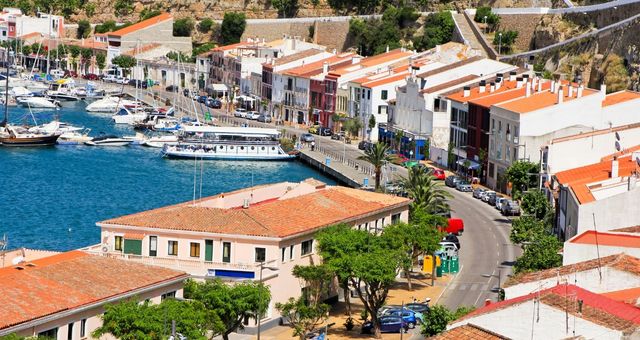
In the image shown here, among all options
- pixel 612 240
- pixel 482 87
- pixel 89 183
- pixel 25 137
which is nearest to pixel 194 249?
pixel 612 240

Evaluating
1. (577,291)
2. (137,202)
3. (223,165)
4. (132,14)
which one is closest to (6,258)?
(577,291)

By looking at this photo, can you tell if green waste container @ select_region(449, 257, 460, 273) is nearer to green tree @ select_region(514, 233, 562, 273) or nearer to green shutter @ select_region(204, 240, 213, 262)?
green tree @ select_region(514, 233, 562, 273)

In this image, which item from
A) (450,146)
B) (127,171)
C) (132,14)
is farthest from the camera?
(132,14)

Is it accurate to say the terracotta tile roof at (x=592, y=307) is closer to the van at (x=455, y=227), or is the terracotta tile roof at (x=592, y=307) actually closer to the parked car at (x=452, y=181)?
the van at (x=455, y=227)

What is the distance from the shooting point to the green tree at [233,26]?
16800 centimetres

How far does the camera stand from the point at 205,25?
17462 centimetres

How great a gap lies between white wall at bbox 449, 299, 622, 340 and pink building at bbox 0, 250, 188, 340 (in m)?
12.1

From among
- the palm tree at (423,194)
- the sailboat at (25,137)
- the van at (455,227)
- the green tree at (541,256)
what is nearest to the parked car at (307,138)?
the sailboat at (25,137)

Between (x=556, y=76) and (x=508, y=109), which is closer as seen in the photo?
(x=508, y=109)

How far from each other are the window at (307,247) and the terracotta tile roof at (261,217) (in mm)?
494

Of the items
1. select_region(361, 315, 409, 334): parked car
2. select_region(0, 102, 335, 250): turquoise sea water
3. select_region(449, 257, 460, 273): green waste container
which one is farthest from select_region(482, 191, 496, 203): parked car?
select_region(361, 315, 409, 334): parked car

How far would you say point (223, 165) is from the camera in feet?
371

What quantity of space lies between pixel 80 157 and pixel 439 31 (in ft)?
123

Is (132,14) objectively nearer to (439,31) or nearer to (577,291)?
(439,31)
